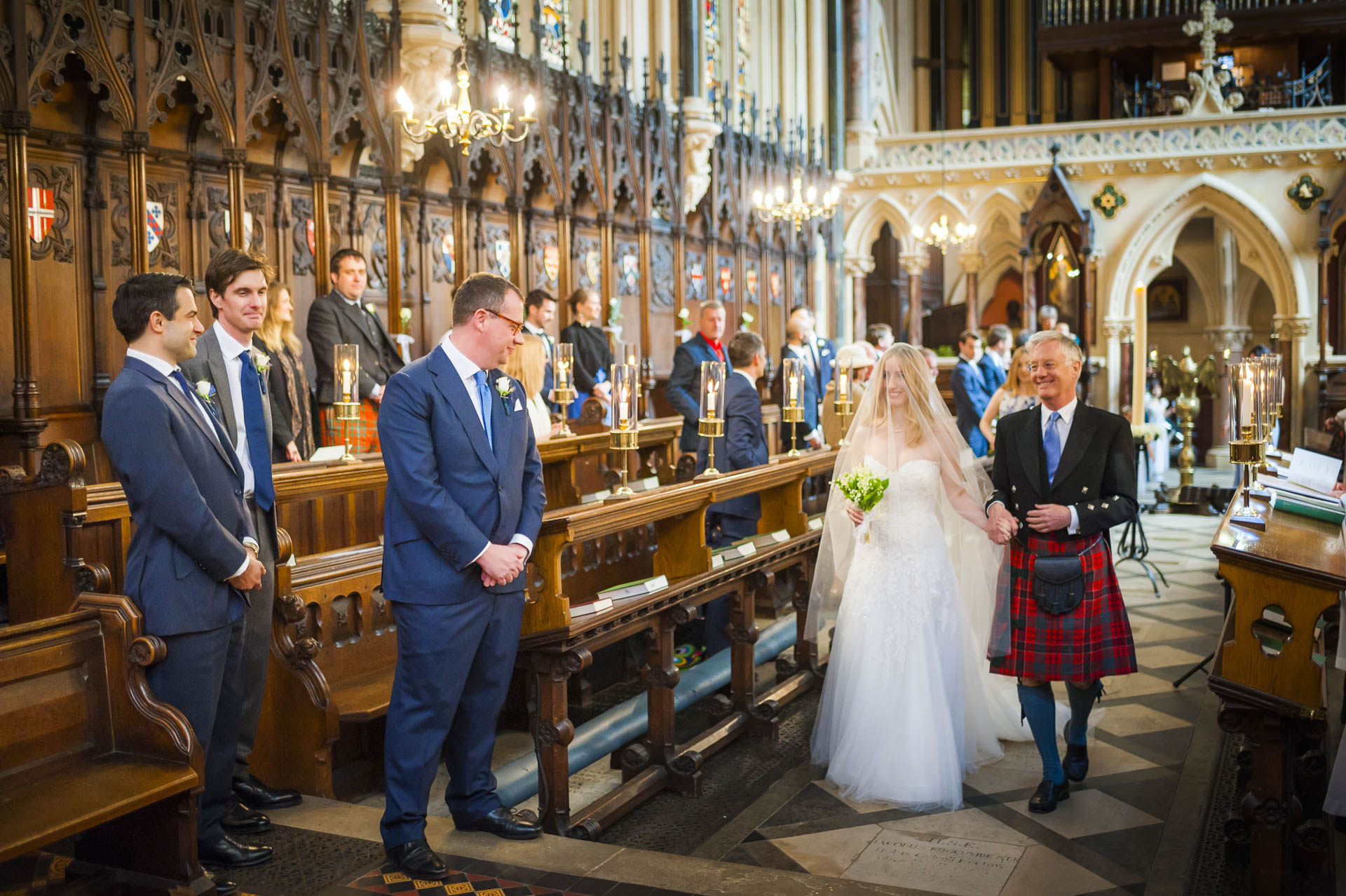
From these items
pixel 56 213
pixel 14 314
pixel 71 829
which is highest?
pixel 56 213

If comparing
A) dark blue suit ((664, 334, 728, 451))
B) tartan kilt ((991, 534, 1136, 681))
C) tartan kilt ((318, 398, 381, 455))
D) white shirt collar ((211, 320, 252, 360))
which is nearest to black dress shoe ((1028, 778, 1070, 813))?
tartan kilt ((991, 534, 1136, 681))

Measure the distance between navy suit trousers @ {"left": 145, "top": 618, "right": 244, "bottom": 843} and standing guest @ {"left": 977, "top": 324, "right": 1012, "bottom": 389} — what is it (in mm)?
7288

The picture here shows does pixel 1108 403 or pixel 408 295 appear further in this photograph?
pixel 1108 403

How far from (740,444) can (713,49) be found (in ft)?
31.8

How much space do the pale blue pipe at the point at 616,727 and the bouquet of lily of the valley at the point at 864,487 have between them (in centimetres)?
106

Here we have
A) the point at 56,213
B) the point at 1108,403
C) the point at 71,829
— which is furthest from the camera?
the point at 1108,403

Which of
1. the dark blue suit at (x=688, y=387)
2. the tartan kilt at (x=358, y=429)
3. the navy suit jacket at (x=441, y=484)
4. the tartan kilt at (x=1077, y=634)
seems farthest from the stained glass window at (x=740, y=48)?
the navy suit jacket at (x=441, y=484)

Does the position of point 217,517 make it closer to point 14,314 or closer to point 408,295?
point 14,314

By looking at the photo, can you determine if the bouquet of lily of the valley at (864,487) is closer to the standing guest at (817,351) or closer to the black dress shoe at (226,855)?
the black dress shoe at (226,855)

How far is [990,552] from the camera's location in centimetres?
480

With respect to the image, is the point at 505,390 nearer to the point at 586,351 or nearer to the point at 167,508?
the point at 167,508

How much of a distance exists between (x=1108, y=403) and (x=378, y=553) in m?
14.5

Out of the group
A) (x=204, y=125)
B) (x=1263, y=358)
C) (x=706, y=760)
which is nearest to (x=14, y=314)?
(x=204, y=125)

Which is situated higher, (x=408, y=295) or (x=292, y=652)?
(x=408, y=295)
